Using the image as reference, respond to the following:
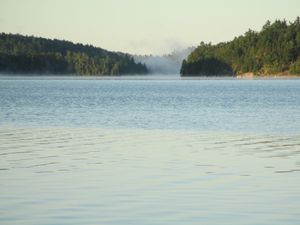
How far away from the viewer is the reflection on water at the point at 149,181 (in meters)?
15.6

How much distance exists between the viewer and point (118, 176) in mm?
20781

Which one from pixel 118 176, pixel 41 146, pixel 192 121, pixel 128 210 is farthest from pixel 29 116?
pixel 128 210

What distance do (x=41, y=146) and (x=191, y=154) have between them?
21.9ft

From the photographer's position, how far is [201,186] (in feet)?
62.5

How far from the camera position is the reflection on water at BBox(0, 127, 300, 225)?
51.3 feet

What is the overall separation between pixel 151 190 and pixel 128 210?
2.46 metres

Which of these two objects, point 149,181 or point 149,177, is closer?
point 149,181

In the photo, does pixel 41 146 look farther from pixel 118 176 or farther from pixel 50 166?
pixel 118 176

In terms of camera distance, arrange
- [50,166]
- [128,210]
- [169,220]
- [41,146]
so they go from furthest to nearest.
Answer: [41,146] → [50,166] → [128,210] → [169,220]

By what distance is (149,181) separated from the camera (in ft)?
65.4

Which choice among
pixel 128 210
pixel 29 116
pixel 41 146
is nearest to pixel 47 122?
pixel 29 116

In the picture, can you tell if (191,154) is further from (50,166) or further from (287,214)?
(287,214)

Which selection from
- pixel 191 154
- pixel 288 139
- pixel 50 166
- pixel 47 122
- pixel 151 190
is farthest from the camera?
pixel 47 122

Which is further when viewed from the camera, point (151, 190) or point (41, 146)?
point (41, 146)
